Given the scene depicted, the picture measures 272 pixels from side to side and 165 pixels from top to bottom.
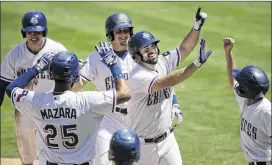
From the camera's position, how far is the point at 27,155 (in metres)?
8.67

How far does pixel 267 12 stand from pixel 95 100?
1234cm

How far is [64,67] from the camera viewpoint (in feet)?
19.3

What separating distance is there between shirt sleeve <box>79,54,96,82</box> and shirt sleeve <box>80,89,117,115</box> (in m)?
1.81

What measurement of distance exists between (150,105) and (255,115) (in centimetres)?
128

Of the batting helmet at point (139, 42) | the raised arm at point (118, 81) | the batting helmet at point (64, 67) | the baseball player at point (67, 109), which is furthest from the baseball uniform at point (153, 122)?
the batting helmet at point (64, 67)

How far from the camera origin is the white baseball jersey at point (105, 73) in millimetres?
7611

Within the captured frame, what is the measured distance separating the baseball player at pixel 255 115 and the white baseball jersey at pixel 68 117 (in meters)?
1.20

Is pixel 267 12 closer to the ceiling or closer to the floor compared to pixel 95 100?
closer to the floor

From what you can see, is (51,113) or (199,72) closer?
(51,113)

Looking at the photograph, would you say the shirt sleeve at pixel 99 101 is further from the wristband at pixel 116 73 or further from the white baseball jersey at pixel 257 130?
the white baseball jersey at pixel 257 130

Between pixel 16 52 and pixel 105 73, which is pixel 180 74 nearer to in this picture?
pixel 105 73

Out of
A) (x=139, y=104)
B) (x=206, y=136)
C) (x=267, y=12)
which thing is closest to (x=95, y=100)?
(x=139, y=104)

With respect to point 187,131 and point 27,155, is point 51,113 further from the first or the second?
point 187,131

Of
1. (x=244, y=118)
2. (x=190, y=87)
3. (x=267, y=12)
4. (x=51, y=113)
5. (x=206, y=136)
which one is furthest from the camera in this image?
(x=267, y=12)
